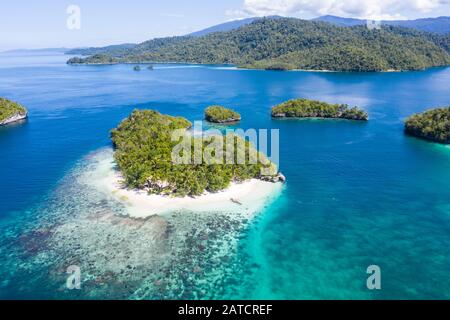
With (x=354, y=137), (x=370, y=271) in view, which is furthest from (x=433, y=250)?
(x=354, y=137)

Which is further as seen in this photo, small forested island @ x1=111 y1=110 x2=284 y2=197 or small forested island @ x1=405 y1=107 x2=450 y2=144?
small forested island @ x1=405 y1=107 x2=450 y2=144

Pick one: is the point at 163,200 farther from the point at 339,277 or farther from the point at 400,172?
the point at 400,172

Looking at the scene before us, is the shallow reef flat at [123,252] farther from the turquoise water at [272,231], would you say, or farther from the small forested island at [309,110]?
the small forested island at [309,110]

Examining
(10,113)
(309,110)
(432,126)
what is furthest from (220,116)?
(10,113)

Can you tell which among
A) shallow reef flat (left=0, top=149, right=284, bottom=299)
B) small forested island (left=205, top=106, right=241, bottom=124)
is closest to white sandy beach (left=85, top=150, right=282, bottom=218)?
shallow reef flat (left=0, top=149, right=284, bottom=299)

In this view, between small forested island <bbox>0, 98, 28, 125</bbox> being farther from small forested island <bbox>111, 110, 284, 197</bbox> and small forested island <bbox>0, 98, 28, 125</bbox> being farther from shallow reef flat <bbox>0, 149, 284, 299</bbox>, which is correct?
shallow reef flat <bbox>0, 149, 284, 299</bbox>

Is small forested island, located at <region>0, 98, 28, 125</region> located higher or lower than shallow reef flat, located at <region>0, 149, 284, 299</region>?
higher
